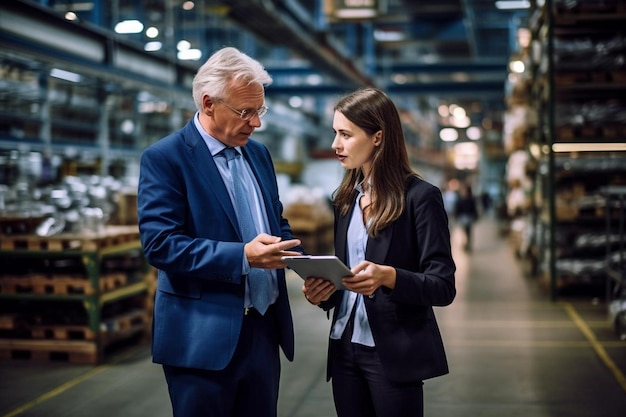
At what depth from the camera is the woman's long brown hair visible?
2.55 meters

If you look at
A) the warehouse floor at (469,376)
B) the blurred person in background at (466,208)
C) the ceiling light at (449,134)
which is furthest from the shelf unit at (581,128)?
the ceiling light at (449,134)

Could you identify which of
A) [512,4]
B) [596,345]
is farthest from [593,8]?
[512,4]

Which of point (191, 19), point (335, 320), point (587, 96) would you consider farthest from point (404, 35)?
point (335, 320)

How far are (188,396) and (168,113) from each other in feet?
47.7

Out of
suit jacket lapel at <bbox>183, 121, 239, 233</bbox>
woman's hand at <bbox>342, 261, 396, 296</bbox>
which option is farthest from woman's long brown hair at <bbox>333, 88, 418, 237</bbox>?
suit jacket lapel at <bbox>183, 121, 239, 233</bbox>

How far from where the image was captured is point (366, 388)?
2672mm

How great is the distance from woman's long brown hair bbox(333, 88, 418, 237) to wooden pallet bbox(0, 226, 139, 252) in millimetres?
4422

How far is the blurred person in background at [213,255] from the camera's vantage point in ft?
8.02

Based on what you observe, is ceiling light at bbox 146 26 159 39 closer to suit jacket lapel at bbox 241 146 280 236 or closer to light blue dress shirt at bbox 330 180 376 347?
suit jacket lapel at bbox 241 146 280 236

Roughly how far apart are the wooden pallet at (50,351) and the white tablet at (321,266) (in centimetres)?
464

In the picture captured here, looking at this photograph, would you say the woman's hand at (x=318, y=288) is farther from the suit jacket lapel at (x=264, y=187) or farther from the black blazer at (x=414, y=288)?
the suit jacket lapel at (x=264, y=187)

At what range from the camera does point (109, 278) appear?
6754 millimetres

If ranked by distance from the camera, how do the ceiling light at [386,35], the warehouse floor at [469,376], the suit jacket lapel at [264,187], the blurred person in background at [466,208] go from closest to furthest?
the suit jacket lapel at [264,187] < the warehouse floor at [469,376] < the blurred person in background at [466,208] < the ceiling light at [386,35]

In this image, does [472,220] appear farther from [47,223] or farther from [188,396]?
[188,396]
